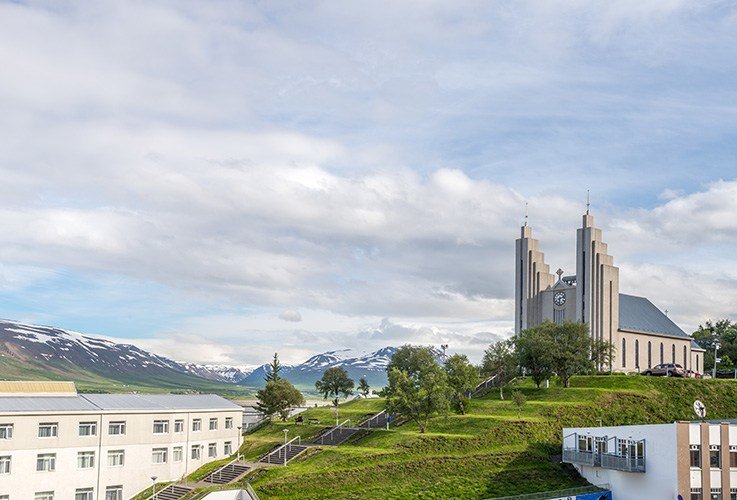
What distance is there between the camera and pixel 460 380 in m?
63.8

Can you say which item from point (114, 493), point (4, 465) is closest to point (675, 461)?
point (114, 493)

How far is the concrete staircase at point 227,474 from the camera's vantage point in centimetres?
5475

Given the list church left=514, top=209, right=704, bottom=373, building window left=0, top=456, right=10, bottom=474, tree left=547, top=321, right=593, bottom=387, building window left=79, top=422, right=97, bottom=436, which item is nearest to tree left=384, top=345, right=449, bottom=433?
tree left=547, top=321, right=593, bottom=387

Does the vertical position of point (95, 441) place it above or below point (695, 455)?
below

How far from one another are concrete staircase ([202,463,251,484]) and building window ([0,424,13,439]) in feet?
44.2

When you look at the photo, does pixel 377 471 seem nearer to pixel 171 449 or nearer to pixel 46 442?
pixel 171 449

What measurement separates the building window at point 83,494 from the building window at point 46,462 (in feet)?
7.53

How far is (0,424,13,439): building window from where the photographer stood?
5025 centimetres

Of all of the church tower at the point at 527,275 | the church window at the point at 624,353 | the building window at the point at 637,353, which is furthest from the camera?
the church tower at the point at 527,275

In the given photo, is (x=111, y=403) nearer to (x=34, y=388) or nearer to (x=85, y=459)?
(x=85, y=459)

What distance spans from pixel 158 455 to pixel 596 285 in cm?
5125

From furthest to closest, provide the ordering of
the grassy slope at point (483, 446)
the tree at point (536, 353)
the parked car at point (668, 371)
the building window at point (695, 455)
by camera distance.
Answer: the parked car at point (668, 371), the tree at point (536, 353), the grassy slope at point (483, 446), the building window at point (695, 455)

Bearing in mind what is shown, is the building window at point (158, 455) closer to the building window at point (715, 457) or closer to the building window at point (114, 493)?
the building window at point (114, 493)

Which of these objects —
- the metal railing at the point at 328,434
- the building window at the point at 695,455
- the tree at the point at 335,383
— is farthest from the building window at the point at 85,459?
the building window at the point at 695,455
